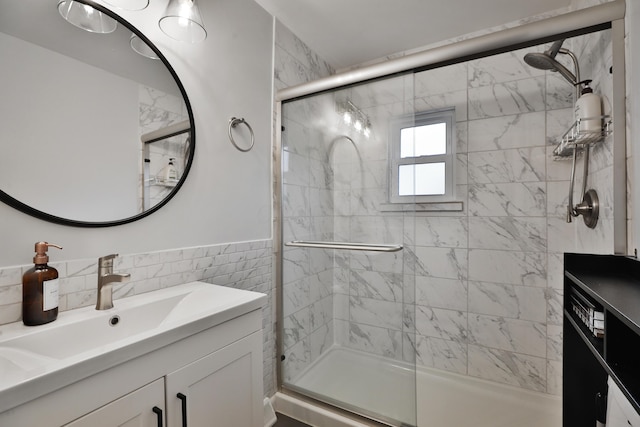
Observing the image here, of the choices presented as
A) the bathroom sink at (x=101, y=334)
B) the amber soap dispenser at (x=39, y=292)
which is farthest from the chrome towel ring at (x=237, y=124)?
the amber soap dispenser at (x=39, y=292)

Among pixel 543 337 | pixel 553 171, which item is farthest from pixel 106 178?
pixel 543 337

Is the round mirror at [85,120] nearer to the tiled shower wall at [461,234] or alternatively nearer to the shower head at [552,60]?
the tiled shower wall at [461,234]

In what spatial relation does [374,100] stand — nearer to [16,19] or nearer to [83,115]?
[83,115]

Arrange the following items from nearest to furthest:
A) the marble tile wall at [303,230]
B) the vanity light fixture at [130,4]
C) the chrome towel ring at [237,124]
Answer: the vanity light fixture at [130,4] → the chrome towel ring at [237,124] → the marble tile wall at [303,230]

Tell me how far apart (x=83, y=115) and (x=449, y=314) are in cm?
238

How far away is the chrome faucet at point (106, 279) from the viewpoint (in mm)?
943

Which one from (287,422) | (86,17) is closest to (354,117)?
(86,17)

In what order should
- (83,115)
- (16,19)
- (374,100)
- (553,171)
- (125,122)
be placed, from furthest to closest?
1. (553,171)
2. (374,100)
3. (125,122)
4. (83,115)
5. (16,19)

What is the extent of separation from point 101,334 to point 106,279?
0.17 meters

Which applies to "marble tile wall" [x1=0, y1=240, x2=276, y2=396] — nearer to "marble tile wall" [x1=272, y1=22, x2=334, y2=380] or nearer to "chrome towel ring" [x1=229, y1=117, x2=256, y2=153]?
"marble tile wall" [x1=272, y1=22, x2=334, y2=380]

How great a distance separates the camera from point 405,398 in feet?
5.10

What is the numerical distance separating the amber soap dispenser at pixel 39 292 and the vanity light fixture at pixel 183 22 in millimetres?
967

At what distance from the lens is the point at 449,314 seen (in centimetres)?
212

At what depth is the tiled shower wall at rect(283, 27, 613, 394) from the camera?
166cm
